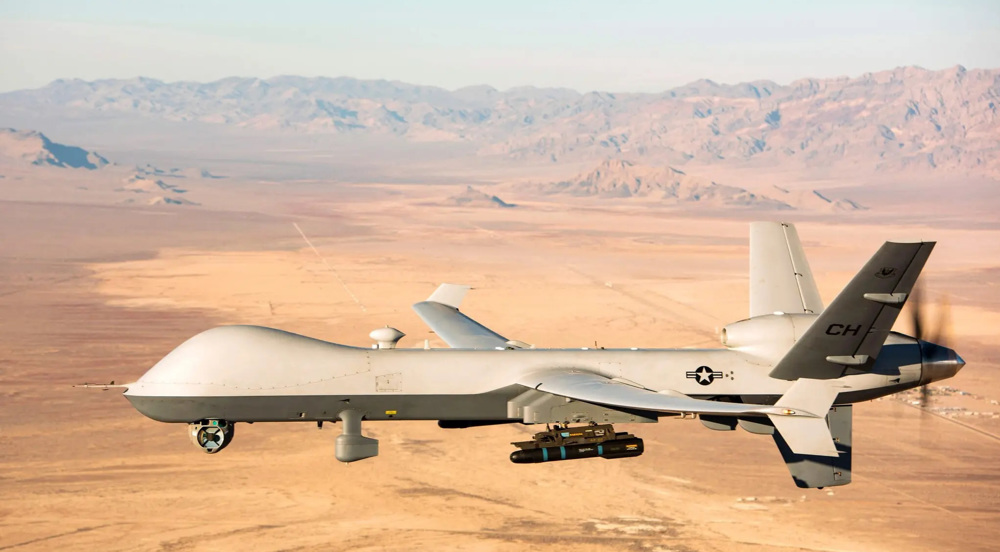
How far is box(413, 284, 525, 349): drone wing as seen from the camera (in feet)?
131

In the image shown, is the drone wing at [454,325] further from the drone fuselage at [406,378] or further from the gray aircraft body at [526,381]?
the drone fuselage at [406,378]

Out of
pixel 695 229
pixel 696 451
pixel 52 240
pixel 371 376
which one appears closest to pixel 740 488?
pixel 696 451

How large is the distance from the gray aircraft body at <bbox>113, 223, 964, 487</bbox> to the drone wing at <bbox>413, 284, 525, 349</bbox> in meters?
2.42

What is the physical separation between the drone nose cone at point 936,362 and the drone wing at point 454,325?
13965 mm

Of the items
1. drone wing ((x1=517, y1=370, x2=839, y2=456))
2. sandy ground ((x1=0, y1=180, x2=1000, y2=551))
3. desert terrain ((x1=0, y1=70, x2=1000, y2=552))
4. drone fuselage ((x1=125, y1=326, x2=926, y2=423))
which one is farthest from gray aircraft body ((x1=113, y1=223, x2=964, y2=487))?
sandy ground ((x1=0, y1=180, x2=1000, y2=551))

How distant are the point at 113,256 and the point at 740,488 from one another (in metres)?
99.9

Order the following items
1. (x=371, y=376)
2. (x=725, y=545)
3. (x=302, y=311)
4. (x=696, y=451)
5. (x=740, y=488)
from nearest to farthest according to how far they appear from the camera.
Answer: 1. (x=371, y=376)
2. (x=725, y=545)
3. (x=740, y=488)
4. (x=696, y=451)
5. (x=302, y=311)

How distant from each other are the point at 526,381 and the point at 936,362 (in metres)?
14.1

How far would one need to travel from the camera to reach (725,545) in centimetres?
4175

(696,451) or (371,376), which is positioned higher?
(371,376)

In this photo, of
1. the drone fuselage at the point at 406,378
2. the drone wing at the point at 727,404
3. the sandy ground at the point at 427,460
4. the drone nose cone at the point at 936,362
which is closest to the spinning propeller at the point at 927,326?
the drone nose cone at the point at 936,362

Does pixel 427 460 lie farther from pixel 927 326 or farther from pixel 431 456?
pixel 927 326

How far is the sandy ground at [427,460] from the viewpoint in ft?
140

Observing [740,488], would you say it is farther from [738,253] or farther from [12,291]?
[738,253]
